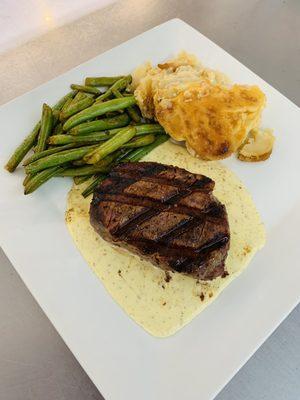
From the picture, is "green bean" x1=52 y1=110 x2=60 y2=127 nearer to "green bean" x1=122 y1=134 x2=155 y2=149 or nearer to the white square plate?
the white square plate

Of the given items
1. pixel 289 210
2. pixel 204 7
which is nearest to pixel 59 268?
pixel 289 210

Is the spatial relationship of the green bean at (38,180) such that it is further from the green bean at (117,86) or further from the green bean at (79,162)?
the green bean at (117,86)

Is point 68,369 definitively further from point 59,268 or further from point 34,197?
point 34,197

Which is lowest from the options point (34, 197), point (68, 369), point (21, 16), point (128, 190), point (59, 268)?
point (68, 369)

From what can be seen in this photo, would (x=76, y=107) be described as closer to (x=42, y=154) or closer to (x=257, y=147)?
(x=42, y=154)

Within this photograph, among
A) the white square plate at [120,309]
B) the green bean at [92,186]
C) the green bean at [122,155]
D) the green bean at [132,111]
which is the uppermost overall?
the green bean at [132,111]

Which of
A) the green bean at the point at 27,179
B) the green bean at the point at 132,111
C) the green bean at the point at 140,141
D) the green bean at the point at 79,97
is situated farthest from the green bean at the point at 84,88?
the green bean at the point at 27,179

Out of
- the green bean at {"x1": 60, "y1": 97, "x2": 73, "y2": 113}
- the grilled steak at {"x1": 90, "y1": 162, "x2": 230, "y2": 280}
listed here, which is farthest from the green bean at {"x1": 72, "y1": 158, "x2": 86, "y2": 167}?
the green bean at {"x1": 60, "y1": 97, "x2": 73, "y2": 113}
